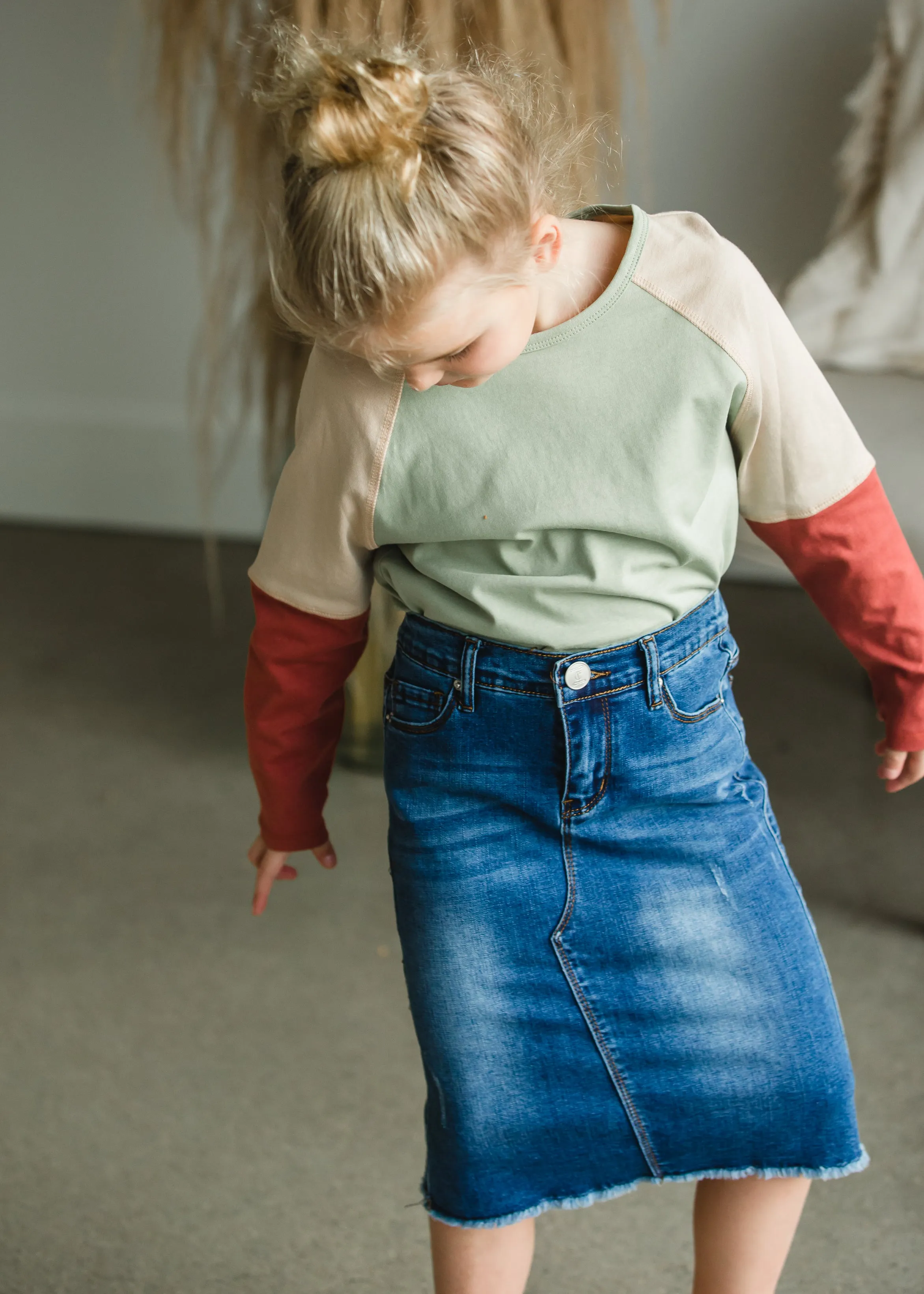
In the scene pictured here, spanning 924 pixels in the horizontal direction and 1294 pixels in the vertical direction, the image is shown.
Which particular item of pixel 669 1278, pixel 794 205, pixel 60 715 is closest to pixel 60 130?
pixel 60 715

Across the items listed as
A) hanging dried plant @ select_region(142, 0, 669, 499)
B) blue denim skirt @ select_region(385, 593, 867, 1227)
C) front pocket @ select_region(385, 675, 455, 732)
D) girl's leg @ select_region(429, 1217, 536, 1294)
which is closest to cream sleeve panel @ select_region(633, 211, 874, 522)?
blue denim skirt @ select_region(385, 593, 867, 1227)

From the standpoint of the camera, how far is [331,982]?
136cm

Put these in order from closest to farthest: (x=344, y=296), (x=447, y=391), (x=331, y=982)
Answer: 1. (x=344, y=296)
2. (x=447, y=391)
3. (x=331, y=982)

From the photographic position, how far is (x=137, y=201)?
208cm

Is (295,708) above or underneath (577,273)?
underneath

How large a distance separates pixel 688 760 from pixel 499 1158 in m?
0.29

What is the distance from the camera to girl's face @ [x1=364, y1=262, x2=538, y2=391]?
0.63 metres

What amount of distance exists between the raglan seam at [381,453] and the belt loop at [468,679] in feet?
0.32

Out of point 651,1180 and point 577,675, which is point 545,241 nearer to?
point 577,675

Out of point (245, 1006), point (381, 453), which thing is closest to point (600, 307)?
point (381, 453)

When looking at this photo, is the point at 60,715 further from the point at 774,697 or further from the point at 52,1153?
the point at 774,697

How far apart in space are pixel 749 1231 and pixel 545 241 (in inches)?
25.8

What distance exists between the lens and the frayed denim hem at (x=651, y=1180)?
792 millimetres

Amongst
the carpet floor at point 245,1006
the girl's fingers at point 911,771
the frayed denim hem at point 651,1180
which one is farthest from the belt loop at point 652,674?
the carpet floor at point 245,1006
